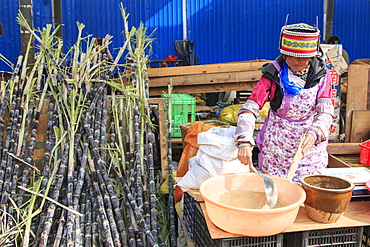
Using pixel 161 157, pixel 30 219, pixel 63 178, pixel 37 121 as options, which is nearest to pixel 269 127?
pixel 161 157

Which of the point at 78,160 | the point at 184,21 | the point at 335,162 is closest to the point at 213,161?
the point at 78,160

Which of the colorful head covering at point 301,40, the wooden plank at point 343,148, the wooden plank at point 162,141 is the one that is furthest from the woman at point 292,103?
the wooden plank at point 343,148

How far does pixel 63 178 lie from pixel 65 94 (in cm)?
79

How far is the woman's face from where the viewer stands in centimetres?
222

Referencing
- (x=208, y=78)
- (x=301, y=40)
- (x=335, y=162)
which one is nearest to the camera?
(x=301, y=40)

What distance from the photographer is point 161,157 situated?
11.8 feet

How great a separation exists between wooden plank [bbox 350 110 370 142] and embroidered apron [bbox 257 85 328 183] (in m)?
2.58

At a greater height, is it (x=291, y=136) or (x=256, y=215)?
(x=291, y=136)

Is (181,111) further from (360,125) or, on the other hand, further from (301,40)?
(301,40)

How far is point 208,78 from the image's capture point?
4898 millimetres

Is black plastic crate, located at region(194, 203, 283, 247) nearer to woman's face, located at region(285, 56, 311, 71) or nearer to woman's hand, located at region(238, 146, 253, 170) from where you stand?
woman's hand, located at region(238, 146, 253, 170)

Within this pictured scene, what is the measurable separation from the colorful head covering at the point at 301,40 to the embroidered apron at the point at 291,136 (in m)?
0.26

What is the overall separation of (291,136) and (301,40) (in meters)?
0.66

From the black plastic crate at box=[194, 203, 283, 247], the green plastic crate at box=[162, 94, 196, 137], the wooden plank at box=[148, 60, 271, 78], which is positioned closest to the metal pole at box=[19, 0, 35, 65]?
the wooden plank at box=[148, 60, 271, 78]
